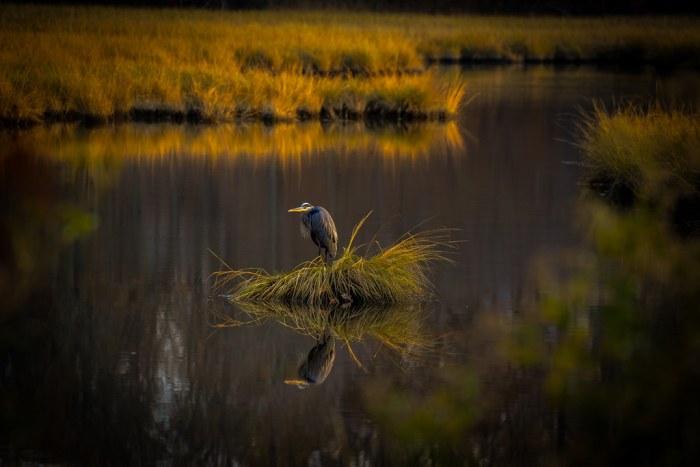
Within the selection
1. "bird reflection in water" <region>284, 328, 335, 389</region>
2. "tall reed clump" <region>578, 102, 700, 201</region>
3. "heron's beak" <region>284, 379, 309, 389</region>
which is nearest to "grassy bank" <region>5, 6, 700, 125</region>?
"tall reed clump" <region>578, 102, 700, 201</region>

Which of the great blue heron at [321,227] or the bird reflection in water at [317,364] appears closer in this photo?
the bird reflection in water at [317,364]

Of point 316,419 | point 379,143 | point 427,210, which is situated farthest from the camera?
point 379,143

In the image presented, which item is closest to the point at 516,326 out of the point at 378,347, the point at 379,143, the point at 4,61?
the point at 378,347

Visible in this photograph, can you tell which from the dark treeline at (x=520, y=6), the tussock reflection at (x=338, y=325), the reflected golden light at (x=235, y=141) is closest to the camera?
the tussock reflection at (x=338, y=325)

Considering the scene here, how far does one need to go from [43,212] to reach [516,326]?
6.06 metres

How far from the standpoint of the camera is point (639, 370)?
4754 millimetres

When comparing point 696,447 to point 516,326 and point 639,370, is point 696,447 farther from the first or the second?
point 516,326

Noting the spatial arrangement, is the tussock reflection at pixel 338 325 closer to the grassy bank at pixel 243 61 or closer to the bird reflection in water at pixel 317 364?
the bird reflection in water at pixel 317 364

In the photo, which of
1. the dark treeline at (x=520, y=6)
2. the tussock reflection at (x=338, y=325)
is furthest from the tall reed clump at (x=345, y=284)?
the dark treeline at (x=520, y=6)

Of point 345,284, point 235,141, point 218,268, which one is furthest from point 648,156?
point 235,141

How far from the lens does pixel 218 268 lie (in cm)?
1061

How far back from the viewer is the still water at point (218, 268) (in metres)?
6.43

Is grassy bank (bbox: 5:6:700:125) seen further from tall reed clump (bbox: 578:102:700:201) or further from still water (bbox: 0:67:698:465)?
tall reed clump (bbox: 578:102:700:201)

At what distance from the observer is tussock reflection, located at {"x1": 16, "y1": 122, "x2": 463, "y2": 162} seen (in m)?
18.7
